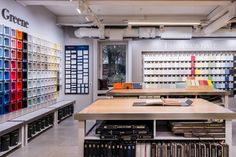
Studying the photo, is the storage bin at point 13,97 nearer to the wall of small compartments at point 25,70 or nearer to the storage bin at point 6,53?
the wall of small compartments at point 25,70

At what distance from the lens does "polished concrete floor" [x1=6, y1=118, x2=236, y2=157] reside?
231 inches

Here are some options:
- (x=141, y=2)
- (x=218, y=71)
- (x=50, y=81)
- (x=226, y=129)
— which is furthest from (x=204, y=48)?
(x=226, y=129)

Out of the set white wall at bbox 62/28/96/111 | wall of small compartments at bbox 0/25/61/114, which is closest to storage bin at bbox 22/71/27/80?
wall of small compartments at bbox 0/25/61/114

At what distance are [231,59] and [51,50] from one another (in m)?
6.68

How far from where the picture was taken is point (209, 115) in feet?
10.7

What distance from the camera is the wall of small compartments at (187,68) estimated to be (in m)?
12.1

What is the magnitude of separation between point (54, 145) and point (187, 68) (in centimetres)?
706

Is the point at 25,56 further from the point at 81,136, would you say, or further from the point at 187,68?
the point at 187,68

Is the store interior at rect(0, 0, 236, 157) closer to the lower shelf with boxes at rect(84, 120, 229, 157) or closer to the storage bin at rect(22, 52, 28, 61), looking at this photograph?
the storage bin at rect(22, 52, 28, 61)

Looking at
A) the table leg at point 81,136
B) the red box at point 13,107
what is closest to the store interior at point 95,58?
the red box at point 13,107

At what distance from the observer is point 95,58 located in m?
12.0

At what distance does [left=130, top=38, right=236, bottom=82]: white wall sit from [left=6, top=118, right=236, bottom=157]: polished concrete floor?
441 cm

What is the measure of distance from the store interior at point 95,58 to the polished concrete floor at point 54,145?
0.02 metres

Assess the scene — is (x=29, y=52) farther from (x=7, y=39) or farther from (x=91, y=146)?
(x=91, y=146)
